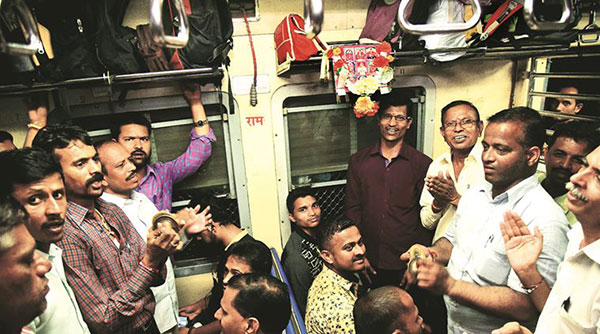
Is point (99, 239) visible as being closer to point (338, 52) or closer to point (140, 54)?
point (140, 54)

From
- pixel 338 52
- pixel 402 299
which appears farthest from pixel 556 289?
pixel 338 52

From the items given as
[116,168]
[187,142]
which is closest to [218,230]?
[187,142]

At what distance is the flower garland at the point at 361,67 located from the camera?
2.98m

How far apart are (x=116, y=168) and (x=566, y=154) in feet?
10.7

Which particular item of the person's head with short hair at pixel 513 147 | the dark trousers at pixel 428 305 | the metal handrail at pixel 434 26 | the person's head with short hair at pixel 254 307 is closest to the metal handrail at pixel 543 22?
the metal handrail at pixel 434 26

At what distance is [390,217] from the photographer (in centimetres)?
330

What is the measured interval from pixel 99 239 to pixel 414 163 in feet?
8.82

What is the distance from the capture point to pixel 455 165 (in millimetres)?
3104

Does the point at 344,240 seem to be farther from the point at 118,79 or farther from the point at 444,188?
the point at 118,79

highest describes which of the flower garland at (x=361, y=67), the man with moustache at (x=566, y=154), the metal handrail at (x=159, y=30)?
the metal handrail at (x=159, y=30)

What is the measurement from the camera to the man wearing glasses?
3.28 metres

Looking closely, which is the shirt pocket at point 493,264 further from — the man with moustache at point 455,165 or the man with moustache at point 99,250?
the man with moustache at point 99,250

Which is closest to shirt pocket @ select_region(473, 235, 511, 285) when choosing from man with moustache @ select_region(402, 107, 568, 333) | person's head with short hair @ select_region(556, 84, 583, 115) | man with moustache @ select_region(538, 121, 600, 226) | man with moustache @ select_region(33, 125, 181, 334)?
man with moustache @ select_region(402, 107, 568, 333)

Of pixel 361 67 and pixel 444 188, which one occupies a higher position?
pixel 361 67
